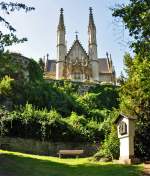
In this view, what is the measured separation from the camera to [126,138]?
2114cm

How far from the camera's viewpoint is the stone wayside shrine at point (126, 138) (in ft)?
66.8

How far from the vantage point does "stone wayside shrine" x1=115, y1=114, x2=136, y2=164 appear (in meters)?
20.4

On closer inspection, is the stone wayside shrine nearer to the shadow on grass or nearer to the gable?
the shadow on grass

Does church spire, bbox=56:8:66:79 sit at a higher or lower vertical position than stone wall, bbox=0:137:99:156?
higher

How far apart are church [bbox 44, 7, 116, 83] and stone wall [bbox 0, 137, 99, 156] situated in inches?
1826

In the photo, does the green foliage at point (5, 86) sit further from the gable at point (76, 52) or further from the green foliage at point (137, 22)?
the gable at point (76, 52)

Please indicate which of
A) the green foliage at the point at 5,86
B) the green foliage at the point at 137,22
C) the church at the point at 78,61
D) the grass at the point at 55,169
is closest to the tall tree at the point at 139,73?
the green foliage at the point at 137,22

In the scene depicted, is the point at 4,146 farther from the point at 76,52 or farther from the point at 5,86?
the point at 76,52

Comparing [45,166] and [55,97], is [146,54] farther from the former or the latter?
[55,97]

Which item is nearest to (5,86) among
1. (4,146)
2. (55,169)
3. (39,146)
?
(39,146)

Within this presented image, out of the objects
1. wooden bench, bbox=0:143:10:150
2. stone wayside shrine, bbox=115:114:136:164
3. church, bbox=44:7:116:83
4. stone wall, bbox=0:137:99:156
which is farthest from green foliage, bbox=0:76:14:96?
church, bbox=44:7:116:83

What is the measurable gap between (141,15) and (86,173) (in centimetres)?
622

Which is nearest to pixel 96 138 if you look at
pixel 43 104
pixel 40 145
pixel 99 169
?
pixel 40 145

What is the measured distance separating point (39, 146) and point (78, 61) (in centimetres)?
5080
